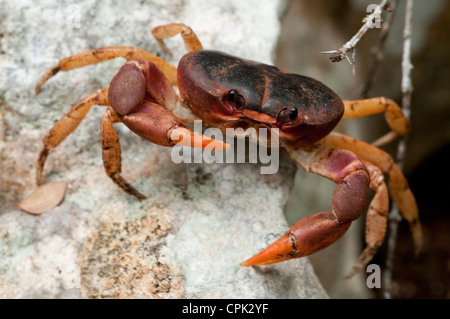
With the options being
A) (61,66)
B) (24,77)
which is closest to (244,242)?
(61,66)

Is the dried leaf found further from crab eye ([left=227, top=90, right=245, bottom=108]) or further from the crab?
crab eye ([left=227, top=90, right=245, bottom=108])

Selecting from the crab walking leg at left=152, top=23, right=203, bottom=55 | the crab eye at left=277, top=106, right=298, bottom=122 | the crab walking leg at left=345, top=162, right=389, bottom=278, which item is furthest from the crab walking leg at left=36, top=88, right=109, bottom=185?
the crab walking leg at left=345, top=162, right=389, bottom=278

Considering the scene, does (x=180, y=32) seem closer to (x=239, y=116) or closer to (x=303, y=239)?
(x=239, y=116)

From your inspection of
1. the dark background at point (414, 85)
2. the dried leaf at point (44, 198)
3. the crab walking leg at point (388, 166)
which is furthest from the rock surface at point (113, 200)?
the dark background at point (414, 85)

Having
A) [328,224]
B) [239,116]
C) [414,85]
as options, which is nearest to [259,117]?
[239,116]

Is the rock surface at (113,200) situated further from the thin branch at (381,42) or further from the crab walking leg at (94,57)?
the thin branch at (381,42)

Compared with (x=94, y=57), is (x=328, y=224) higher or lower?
lower
